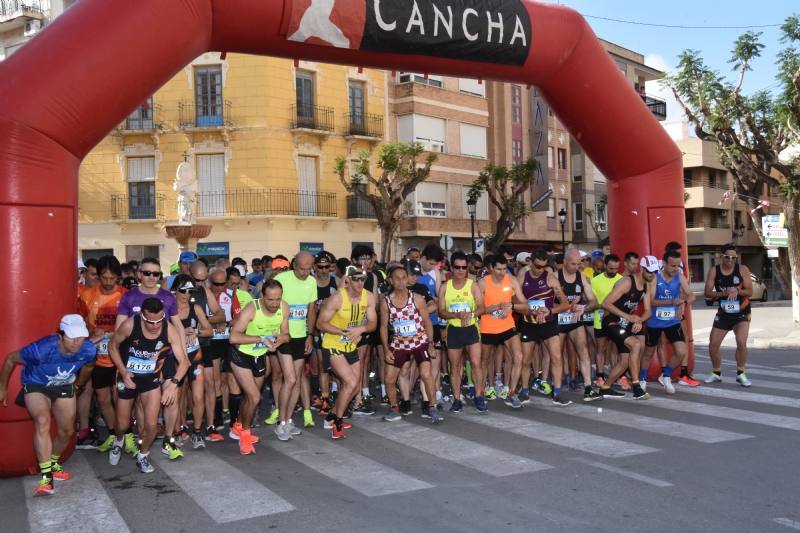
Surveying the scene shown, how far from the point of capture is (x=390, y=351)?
8.92 m

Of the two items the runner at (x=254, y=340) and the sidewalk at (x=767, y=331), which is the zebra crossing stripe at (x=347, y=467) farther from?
the sidewalk at (x=767, y=331)

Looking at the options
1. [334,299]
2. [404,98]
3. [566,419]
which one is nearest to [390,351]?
[334,299]

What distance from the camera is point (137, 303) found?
7.10 metres

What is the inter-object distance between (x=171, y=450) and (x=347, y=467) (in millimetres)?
1765

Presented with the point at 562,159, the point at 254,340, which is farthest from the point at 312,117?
the point at 254,340

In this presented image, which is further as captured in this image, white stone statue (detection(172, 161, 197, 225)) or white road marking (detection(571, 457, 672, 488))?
white stone statue (detection(172, 161, 197, 225))

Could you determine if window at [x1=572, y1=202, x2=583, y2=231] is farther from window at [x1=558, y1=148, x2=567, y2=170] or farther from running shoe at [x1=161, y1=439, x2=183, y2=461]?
running shoe at [x1=161, y1=439, x2=183, y2=461]

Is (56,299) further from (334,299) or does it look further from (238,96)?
(238,96)

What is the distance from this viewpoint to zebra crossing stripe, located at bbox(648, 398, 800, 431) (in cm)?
806

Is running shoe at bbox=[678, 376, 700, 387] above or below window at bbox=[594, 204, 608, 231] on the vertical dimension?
below

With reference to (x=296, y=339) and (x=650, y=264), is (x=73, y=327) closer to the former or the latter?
(x=296, y=339)

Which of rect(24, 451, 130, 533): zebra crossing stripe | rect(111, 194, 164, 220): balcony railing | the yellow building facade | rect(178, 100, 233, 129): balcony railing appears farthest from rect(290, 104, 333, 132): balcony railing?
rect(24, 451, 130, 533): zebra crossing stripe

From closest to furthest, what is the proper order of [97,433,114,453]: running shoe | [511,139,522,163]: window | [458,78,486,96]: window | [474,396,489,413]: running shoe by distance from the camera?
1. [97,433,114,453]: running shoe
2. [474,396,489,413]: running shoe
3. [458,78,486,96]: window
4. [511,139,522,163]: window

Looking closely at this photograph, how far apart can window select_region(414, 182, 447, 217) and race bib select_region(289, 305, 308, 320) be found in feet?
87.8
